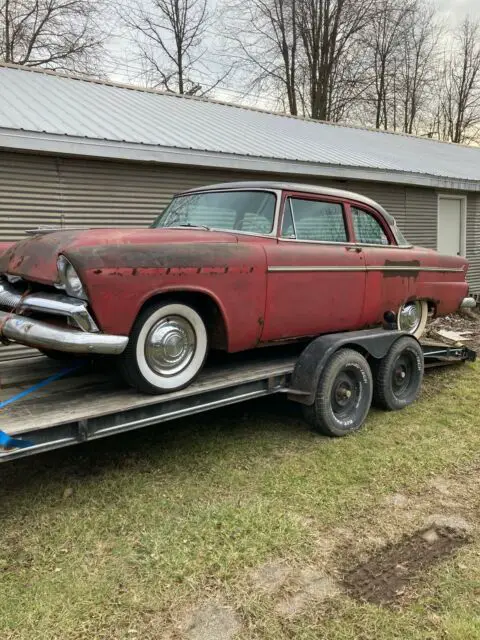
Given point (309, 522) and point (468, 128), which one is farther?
point (468, 128)

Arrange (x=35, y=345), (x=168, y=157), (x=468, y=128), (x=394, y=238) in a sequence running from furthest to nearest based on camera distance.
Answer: (x=468, y=128) → (x=168, y=157) → (x=394, y=238) → (x=35, y=345)

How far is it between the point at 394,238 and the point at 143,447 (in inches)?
130

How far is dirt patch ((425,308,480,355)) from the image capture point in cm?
839

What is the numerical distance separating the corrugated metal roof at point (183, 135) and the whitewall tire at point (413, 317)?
3.66 metres

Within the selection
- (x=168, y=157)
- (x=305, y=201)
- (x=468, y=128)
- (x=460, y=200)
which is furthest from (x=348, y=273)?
(x=468, y=128)

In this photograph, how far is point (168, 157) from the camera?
24.4 ft

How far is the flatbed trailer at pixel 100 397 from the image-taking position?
3.03 meters

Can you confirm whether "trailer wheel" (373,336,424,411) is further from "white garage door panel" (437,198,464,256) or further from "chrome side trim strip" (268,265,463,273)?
"white garage door panel" (437,198,464,256)

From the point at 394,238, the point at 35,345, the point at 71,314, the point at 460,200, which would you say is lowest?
the point at 35,345

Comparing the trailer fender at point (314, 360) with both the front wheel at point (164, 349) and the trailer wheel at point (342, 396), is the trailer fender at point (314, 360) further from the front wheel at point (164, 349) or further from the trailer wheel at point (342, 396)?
the front wheel at point (164, 349)

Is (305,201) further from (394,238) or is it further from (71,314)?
(71,314)

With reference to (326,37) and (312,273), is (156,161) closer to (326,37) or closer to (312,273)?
(312,273)

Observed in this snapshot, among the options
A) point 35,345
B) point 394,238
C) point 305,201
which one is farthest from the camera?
point 394,238

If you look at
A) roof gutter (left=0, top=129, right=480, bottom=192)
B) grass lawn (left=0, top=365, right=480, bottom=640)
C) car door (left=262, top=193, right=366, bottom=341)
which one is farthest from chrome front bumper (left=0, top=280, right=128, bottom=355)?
roof gutter (left=0, top=129, right=480, bottom=192)
